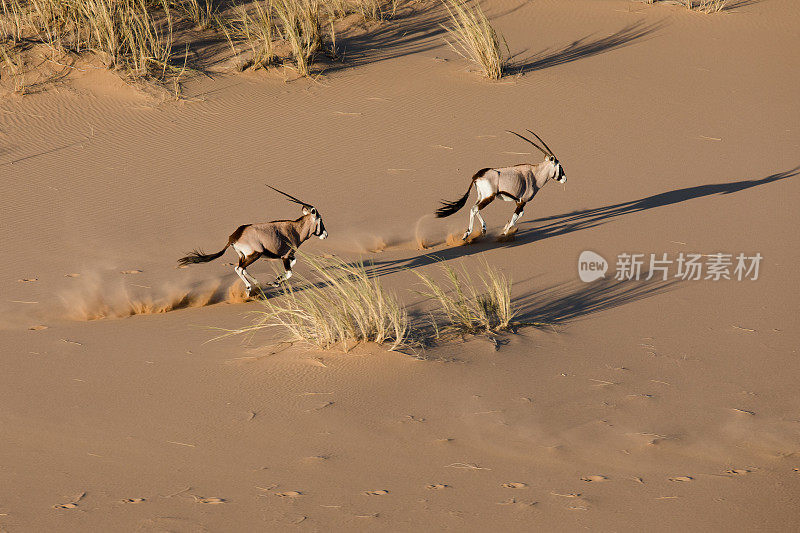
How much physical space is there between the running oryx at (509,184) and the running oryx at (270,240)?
4.69 feet

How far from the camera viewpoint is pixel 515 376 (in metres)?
4.62

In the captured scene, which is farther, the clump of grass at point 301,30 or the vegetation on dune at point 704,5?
the vegetation on dune at point 704,5

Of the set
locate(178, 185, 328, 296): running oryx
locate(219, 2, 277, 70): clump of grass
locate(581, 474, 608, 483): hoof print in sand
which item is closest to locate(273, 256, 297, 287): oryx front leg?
locate(178, 185, 328, 296): running oryx

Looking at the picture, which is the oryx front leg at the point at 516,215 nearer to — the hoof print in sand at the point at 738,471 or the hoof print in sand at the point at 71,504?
the hoof print in sand at the point at 738,471

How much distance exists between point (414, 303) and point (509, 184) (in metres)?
1.84

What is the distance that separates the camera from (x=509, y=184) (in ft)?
23.4

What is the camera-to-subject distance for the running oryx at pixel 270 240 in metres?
5.88

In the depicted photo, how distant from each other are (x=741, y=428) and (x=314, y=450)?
211cm

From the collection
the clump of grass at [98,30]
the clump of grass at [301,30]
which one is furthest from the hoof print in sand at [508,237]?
the clump of grass at [98,30]

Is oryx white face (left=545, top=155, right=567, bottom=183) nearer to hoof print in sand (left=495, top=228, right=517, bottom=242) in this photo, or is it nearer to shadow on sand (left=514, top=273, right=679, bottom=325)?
hoof print in sand (left=495, top=228, right=517, bottom=242)

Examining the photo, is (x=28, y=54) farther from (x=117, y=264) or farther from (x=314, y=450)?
(x=314, y=450)

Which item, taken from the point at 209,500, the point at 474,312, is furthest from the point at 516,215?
the point at 209,500

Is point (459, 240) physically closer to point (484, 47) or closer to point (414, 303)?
point (414, 303)

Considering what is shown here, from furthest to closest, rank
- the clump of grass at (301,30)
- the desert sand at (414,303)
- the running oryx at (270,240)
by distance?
1. the clump of grass at (301,30)
2. the running oryx at (270,240)
3. the desert sand at (414,303)
